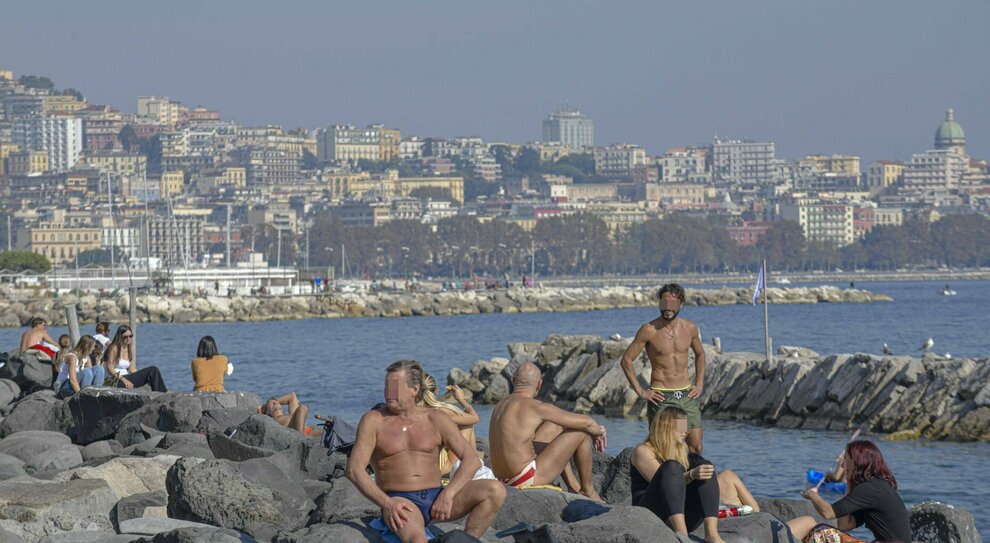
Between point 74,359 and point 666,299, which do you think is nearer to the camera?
point 666,299

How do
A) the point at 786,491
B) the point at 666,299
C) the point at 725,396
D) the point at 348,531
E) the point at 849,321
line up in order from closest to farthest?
the point at 348,531 < the point at 666,299 < the point at 786,491 < the point at 725,396 < the point at 849,321

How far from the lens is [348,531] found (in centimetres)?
715

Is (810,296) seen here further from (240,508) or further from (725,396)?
(240,508)

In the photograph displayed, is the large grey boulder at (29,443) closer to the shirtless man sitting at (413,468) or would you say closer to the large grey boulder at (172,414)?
the large grey boulder at (172,414)

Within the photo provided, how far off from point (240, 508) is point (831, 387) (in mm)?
10239

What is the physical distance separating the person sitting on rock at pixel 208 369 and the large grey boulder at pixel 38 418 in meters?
0.92

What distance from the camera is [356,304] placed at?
64.2 m

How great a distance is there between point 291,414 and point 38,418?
1.95 meters

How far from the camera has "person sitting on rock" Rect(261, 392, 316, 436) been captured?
12164 millimetres

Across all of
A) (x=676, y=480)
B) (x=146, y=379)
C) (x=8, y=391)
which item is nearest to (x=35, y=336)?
(x=8, y=391)

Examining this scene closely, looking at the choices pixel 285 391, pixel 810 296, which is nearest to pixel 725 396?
pixel 285 391

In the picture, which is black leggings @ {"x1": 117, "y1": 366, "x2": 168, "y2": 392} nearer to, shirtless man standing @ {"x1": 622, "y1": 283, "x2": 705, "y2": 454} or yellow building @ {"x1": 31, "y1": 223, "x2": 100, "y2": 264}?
shirtless man standing @ {"x1": 622, "y1": 283, "x2": 705, "y2": 454}

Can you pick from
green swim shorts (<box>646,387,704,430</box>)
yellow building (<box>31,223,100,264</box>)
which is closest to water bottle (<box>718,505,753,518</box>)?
green swim shorts (<box>646,387,704,430</box>)

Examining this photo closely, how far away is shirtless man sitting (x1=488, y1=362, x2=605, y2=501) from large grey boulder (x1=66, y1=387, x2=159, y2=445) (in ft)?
15.3
